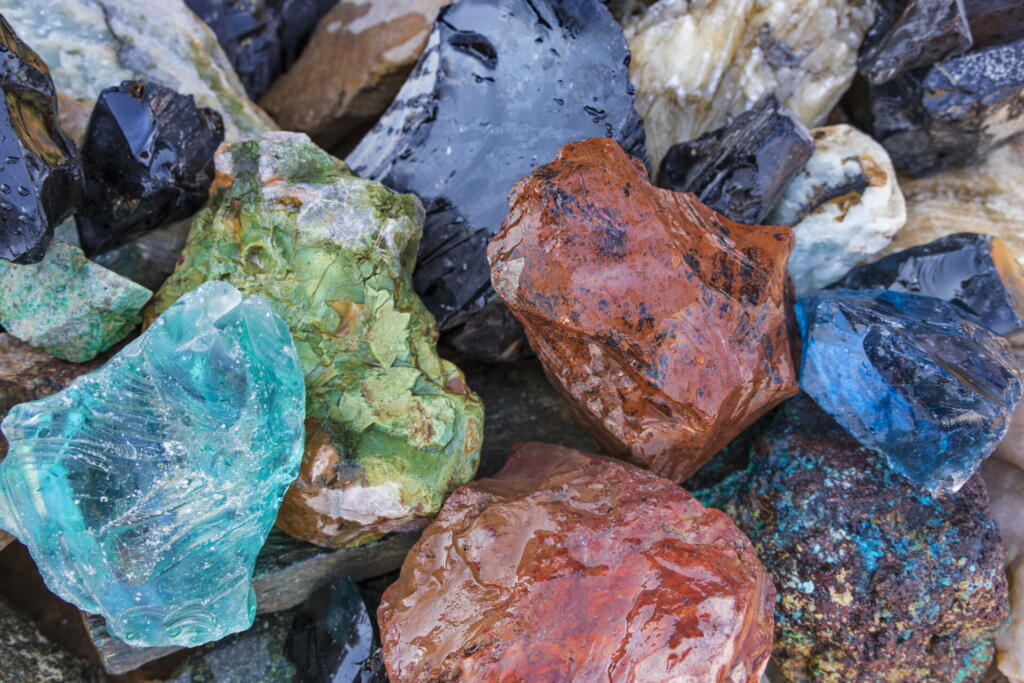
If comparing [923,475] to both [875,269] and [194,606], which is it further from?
[194,606]

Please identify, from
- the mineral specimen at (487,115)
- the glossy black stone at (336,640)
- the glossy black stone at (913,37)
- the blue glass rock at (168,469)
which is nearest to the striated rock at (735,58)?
the glossy black stone at (913,37)

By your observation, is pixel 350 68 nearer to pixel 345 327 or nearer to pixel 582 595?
pixel 345 327

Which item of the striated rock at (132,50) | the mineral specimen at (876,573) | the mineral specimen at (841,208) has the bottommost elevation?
the mineral specimen at (876,573)

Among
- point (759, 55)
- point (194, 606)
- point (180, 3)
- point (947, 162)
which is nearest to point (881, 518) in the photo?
point (947, 162)

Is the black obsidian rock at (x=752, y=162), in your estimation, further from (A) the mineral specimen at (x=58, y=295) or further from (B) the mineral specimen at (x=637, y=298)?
(A) the mineral specimen at (x=58, y=295)

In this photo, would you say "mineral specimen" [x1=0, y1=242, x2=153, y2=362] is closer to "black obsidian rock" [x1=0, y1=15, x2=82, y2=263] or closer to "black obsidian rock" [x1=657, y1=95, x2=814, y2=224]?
"black obsidian rock" [x1=0, y1=15, x2=82, y2=263]
